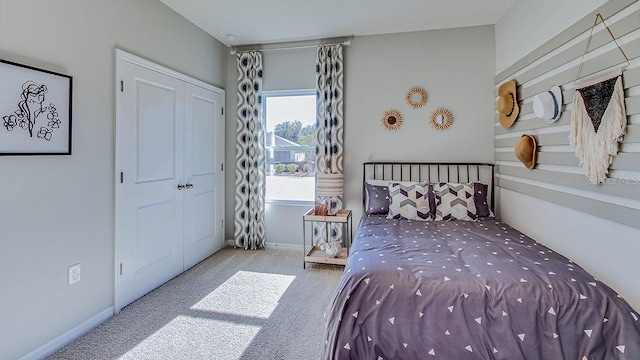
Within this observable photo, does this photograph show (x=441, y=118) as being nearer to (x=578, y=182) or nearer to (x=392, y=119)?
(x=392, y=119)

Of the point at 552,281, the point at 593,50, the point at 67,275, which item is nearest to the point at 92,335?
the point at 67,275

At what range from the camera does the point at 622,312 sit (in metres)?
1.39

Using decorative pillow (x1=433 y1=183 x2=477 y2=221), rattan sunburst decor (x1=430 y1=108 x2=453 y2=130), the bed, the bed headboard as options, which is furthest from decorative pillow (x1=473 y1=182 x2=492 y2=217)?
the bed

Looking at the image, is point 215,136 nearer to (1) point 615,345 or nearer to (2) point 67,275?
(2) point 67,275

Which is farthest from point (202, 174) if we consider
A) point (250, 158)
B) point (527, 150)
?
point (527, 150)

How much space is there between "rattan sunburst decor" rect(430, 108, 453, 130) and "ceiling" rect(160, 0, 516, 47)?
3.06 feet

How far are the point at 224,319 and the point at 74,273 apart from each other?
1077 mm

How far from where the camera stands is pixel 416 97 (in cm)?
360

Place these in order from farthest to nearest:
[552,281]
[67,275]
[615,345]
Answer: [67,275] → [552,281] → [615,345]

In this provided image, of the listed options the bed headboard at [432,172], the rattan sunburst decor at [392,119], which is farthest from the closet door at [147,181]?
the rattan sunburst decor at [392,119]

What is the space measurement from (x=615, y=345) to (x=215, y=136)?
151 inches

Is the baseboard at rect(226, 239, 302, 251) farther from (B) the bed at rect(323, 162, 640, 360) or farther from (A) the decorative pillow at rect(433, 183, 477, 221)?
(B) the bed at rect(323, 162, 640, 360)

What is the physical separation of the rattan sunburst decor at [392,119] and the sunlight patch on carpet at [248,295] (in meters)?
2.05

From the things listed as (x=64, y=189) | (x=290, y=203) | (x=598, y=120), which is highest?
(x=598, y=120)
